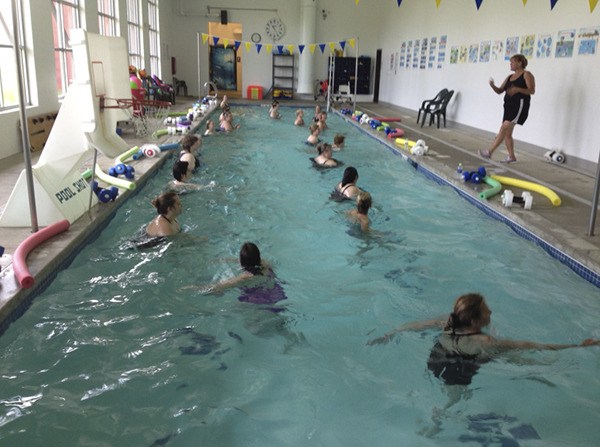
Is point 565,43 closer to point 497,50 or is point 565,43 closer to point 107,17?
point 497,50

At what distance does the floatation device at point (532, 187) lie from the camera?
256 inches

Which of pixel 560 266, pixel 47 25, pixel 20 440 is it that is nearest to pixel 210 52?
pixel 47 25

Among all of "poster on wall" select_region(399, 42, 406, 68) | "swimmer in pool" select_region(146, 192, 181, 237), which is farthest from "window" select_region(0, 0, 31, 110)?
"poster on wall" select_region(399, 42, 406, 68)

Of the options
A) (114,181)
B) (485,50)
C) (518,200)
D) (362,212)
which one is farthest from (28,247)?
(485,50)

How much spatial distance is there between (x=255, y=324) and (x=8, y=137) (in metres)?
6.67

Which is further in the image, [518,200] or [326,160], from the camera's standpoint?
[326,160]

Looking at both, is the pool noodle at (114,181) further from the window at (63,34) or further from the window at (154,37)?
the window at (154,37)

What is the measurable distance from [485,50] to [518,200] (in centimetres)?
751

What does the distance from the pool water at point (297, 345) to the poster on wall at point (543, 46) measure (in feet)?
17.5

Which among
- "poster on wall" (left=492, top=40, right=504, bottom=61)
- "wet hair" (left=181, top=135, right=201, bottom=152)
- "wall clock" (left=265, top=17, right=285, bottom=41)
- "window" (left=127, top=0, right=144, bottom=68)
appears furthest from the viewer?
"wall clock" (left=265, top=17, right=285, bottom=41)

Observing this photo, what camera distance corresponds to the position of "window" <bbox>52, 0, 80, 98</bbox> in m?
11.3

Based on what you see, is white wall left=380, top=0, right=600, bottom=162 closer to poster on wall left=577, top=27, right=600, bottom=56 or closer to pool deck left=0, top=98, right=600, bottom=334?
poster on wall left=577, top=27, right=600, bottom=56

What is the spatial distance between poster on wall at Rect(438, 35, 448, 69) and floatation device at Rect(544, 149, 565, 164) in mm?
6937

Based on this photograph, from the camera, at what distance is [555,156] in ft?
30.5
